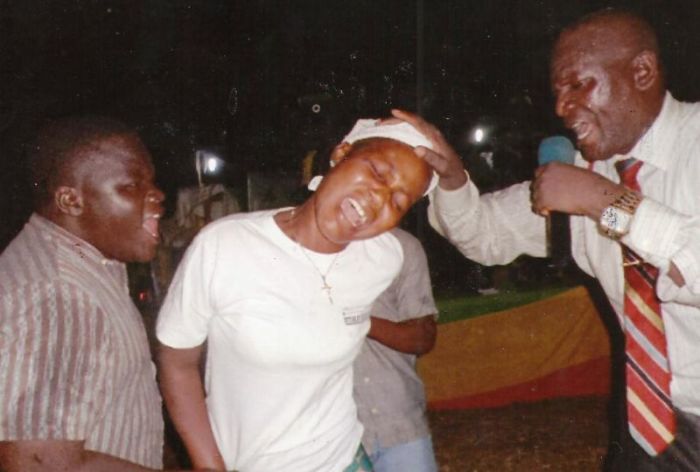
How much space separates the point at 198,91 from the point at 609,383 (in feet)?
23.3

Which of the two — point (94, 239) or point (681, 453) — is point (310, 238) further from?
point (681, 453)

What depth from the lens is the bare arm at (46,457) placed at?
1697 mm

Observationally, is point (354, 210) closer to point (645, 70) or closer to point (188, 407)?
point (188, 407)

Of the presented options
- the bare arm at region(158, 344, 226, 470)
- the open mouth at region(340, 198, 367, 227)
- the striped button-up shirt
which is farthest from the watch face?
the striped button-up shirt

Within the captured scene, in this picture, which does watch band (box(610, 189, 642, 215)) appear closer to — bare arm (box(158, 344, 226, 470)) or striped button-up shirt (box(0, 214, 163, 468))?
bare arm (box(158, 344, 226, 470))

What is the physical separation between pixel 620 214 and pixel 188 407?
152 centimetres

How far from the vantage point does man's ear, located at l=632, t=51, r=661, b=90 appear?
8.47 ft

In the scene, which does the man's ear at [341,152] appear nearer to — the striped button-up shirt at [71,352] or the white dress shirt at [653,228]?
the white dress shirt at [653,228]

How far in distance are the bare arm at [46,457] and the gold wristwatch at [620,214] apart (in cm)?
175

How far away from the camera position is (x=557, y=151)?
2844 millimetres

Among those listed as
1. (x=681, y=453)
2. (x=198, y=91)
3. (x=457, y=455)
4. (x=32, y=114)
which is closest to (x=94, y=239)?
(x=681, y=453)

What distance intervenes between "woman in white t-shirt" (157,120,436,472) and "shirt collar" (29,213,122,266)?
10.7 inches

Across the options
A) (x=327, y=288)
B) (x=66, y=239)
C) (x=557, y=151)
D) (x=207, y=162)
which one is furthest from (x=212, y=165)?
(x=327, y=288)

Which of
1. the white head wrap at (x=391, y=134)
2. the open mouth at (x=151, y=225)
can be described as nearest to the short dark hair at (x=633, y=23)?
the white head wrap at (x=391, y=134)
